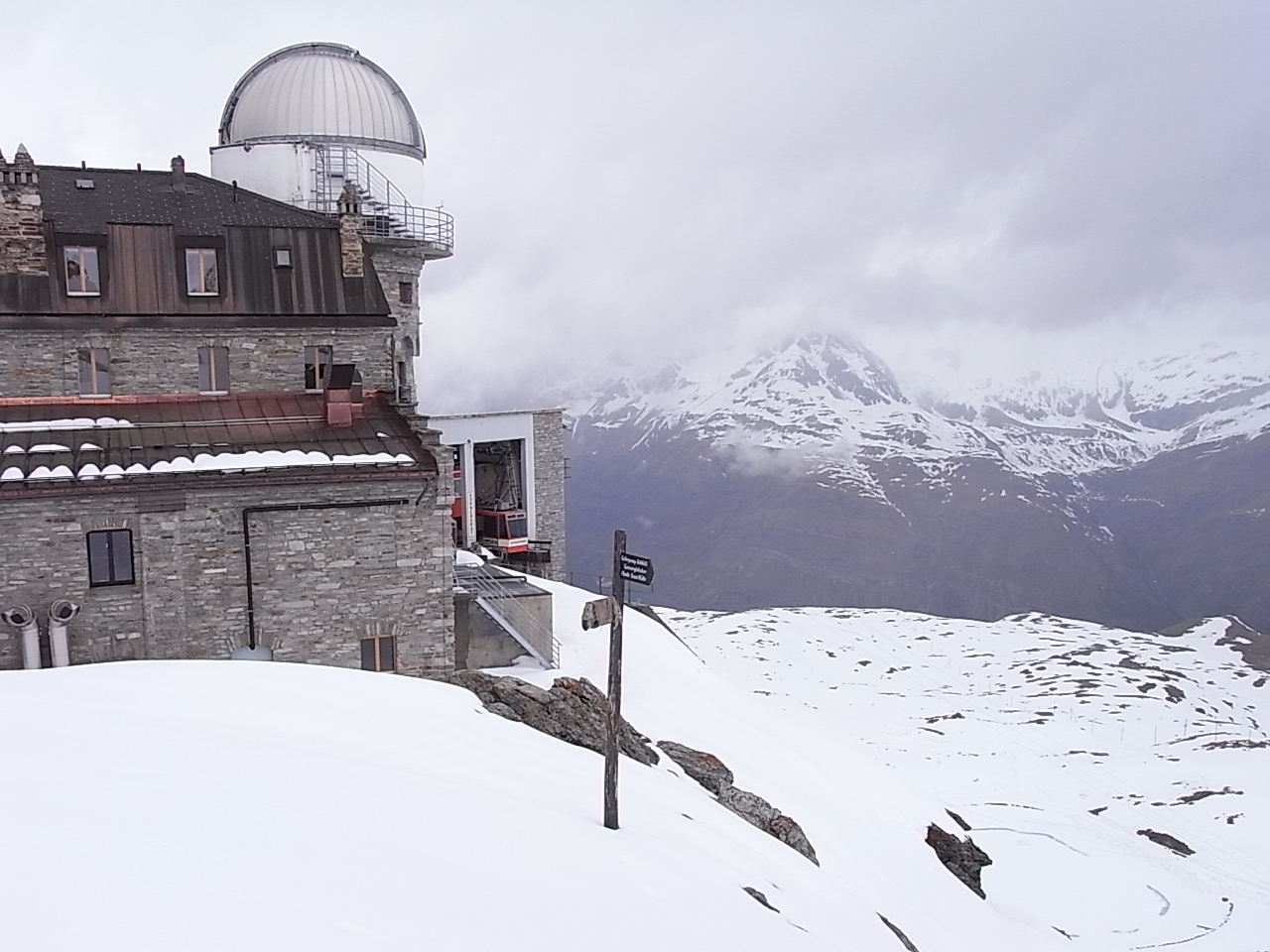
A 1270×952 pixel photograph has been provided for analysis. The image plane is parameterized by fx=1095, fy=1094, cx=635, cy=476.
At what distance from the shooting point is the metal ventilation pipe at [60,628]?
68.3 ft

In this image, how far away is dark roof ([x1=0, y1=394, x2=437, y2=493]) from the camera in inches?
851

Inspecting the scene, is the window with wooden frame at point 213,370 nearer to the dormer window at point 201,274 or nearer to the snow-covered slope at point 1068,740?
the dormer window at point 201,274

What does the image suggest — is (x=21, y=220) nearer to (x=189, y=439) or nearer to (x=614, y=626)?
(x=189, y=439)

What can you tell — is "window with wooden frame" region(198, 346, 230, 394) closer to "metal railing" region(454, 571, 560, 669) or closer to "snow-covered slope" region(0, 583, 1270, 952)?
"metal railing" region(454, 571, 560, 669)

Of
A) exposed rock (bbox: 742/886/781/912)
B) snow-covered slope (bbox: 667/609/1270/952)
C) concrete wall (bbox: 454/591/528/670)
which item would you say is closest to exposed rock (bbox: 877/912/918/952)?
exposed rock (bbox: 742/886/781/912)

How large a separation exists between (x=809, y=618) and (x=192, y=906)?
251ft

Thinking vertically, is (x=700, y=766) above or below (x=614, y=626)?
below

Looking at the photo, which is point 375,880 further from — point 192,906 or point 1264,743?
point 1264,743

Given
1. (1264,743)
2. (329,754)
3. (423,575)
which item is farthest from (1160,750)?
(329,754)

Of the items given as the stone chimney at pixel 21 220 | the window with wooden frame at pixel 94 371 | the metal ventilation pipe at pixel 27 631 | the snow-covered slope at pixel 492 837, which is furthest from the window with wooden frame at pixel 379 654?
the stone chimney at pixel 21 220

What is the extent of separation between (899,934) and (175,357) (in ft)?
64.1

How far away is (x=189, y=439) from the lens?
23109 mm

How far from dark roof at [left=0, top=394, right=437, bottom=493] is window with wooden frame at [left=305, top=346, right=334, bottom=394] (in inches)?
11.3

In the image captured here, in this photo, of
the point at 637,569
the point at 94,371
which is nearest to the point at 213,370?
the point at 94,371
